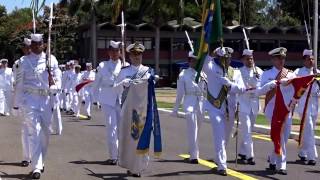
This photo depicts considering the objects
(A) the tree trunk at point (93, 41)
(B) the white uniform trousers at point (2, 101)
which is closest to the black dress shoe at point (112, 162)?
(B) the white uniform trousers at point (2, 101)

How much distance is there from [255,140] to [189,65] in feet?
14.4

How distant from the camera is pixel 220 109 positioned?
9.89 metres

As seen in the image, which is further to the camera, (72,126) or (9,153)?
(72,126)

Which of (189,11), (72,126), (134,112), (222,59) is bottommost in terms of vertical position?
(72,126)

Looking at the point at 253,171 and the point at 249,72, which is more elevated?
the point at 249,72

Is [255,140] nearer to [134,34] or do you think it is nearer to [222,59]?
[222,59]

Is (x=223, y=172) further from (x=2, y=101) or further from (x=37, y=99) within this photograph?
(x=2, y=101)

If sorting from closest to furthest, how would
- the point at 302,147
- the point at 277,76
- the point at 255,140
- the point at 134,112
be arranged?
the point at 134,112 < the point at 277,76 < the point at 302,147 < the point at 255,140

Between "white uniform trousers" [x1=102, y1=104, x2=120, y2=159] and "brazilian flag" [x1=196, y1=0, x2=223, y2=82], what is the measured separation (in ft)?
7.76

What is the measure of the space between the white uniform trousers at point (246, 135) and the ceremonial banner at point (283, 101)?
3.97ft

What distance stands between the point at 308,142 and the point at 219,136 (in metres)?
2.22

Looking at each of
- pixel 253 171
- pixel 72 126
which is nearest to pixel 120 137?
pixel 253 171

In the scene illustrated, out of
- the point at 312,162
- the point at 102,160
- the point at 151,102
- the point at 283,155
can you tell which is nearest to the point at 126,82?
the point at 151,102

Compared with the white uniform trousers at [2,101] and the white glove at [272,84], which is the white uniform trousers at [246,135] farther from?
the white uniform trousers at [2,101]
